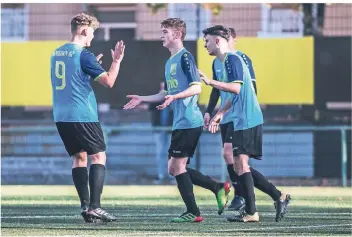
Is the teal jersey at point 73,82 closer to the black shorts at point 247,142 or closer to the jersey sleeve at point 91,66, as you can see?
the jersey sleeve at point 91,66

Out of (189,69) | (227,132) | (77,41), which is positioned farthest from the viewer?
(227,132)

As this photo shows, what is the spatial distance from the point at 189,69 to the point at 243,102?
0.65m

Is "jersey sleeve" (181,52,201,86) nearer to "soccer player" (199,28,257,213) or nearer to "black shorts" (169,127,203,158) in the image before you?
"black shorts" (169,127,203,158)

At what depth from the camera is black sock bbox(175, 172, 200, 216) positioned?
11672 mm

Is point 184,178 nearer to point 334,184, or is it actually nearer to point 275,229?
point 275,229

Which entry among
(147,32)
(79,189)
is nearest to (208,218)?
(79,189)

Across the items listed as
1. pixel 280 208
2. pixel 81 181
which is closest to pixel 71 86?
pixel 81 181

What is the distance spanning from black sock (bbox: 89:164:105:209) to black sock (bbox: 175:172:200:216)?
82cm

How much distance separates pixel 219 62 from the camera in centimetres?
1316

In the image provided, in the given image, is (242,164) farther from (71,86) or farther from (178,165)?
(71,86)

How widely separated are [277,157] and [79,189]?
34.3 feet

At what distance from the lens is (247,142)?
38.4 ft

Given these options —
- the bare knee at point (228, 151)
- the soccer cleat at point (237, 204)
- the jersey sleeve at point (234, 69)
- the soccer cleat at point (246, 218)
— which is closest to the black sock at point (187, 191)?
the soccer cleat at point (246, 218)

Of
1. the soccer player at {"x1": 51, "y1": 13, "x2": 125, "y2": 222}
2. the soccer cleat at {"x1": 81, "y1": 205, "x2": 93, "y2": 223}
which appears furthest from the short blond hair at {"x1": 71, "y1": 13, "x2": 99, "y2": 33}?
the soccer cleat at {"x1": 81, "y1": 205, "x2": 93, "y2": 223}
